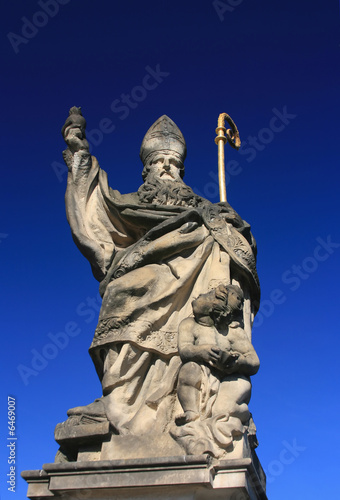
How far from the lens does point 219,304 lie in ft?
17.8

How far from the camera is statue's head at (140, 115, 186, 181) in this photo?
24.6ft

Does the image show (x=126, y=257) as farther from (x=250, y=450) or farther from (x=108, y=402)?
(x=250, y=450)

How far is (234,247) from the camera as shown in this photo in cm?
639

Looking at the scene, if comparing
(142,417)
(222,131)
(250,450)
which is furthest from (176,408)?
(222,131)

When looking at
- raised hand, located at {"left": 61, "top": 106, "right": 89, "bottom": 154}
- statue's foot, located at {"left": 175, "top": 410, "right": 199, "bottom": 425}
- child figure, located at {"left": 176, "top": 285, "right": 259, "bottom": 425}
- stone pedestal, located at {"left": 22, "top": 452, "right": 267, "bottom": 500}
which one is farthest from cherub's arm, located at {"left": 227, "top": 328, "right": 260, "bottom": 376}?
raised hand, located at {"left": 61, "top": 106, "right": 89, "bottom": 154}

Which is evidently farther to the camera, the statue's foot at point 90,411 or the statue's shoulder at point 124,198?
the statue's shoulder at point 124,198

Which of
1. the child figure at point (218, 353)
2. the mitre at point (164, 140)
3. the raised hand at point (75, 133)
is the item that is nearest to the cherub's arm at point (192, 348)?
the child figure at point (218, 353)

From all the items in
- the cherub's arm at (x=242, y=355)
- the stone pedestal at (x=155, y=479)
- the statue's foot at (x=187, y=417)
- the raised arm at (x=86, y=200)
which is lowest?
the stone pedestal at (x=155, y=479)

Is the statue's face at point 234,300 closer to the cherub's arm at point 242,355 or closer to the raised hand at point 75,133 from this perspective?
the cherub's arm at point 242,355

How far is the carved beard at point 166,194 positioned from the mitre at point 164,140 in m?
0.67

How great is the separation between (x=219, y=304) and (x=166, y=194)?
201 centimetres

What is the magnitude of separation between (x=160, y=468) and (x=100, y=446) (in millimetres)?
830

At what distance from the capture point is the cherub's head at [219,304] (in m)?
5.42

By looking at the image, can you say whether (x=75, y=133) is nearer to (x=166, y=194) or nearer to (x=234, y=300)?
(x=166, y=194)
